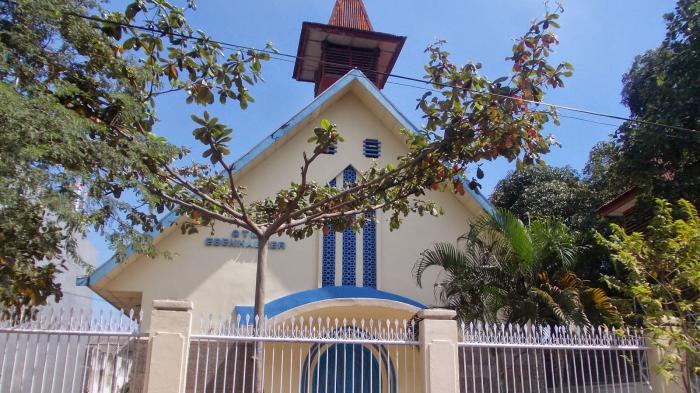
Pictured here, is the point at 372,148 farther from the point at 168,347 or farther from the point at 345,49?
the point at 168,347

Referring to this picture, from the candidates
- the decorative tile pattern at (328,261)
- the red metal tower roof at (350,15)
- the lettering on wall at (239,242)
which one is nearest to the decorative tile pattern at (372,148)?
the decorative tile pattern at (328,261)

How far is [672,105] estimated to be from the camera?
12.5m

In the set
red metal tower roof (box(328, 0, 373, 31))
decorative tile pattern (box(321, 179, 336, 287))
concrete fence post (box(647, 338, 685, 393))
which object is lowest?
concrete fence post (box(647, 338, 685, 393))

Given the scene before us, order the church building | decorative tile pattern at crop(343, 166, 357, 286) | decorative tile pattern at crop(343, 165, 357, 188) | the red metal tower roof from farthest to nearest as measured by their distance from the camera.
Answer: the red metal tower roof, decorative tile pattern at crop(343, 165, 357, 188), decorative tile pattern at crop(343, 166, 357, 286), the church building

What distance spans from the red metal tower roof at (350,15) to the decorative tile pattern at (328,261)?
8.54 meters

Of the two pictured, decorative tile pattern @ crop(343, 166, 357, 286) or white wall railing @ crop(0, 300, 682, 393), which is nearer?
white wall railing @ crop(0, 300, 682, 393)

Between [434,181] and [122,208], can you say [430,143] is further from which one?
[122,208]

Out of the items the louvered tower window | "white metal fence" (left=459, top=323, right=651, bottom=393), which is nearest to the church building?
"white metal fence" (left=459, top=323, right=651, bottom=393)

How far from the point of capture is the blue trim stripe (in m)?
11.4

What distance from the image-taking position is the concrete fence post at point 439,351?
24.6 feet

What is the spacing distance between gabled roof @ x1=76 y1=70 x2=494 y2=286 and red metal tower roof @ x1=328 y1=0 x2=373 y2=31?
621cm

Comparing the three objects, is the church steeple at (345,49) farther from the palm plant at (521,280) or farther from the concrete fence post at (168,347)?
the concrete fence post at (168,347)

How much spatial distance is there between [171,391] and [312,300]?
466cm

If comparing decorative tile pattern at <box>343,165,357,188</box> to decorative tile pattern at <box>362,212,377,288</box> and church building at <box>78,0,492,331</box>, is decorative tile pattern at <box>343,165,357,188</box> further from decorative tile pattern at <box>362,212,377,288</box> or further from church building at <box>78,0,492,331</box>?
decorative tile pattern at <box>362,212,377,288</box>
